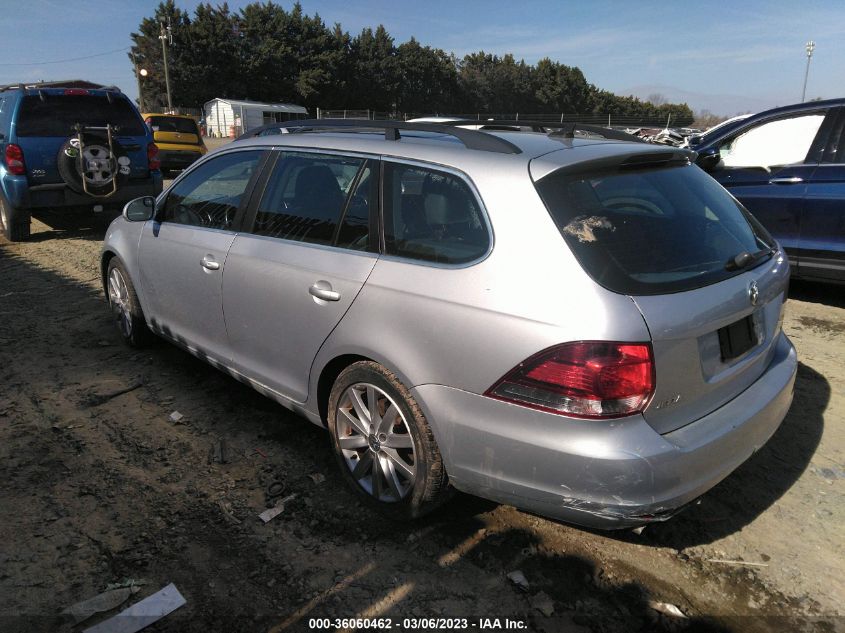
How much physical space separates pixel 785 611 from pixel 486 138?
216cm

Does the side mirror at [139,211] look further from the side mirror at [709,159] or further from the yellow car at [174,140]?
the yellow car at [174,140]

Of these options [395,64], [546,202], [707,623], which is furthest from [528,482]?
[395,64]

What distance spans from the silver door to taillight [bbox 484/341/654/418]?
213 centimetres

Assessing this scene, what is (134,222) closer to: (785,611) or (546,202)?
(546,202)

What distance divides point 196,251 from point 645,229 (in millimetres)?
2601

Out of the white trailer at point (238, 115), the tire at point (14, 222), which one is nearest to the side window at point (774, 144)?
the tire at point (14, 222)

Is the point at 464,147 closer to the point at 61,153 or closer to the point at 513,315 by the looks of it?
the point at 513,315

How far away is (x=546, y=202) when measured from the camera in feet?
7.50

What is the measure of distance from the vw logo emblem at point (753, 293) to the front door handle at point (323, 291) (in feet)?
5.59

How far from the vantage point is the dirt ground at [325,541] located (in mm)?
2354

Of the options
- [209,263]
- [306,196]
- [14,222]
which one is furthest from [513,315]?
[14,222]

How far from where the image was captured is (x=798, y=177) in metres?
5.81

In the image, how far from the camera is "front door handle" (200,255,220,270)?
358cm

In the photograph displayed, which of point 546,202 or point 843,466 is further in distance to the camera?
point 843,466
